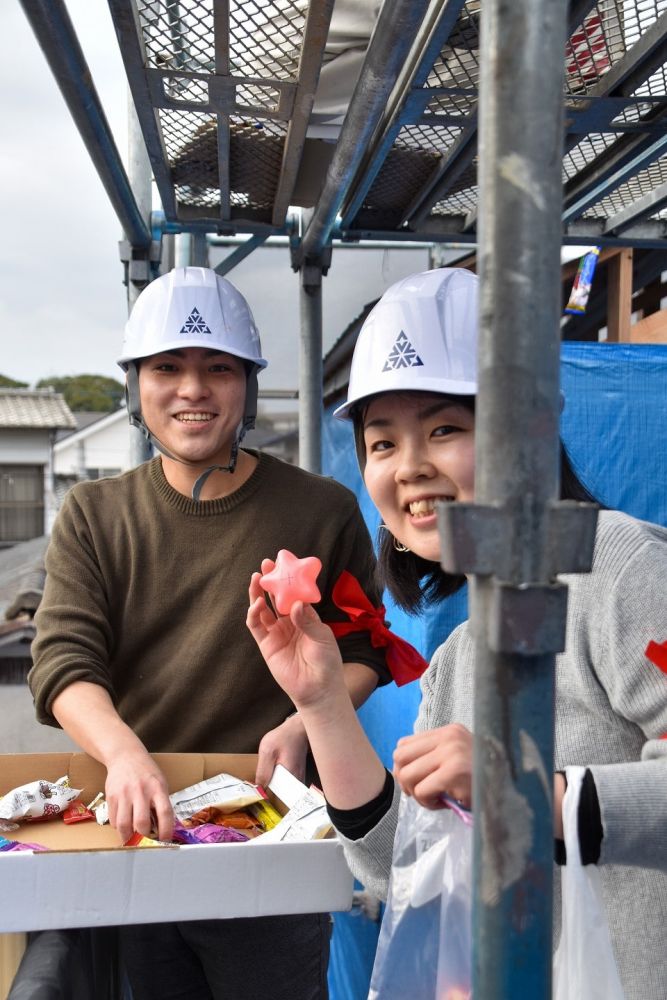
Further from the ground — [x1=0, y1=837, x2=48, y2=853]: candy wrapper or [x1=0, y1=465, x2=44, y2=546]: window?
[x1=0, y1=837, x2=48, y2=853]: candy wrapper

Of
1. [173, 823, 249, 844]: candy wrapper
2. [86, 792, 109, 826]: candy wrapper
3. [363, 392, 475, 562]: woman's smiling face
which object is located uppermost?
[363, 392, 475, 562]: woman's smiling face

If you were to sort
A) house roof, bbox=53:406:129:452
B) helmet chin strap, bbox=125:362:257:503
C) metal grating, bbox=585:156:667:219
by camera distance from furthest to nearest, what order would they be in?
house roof, bbox=53:406:129:452
metal grating, bbox=585:156:667:219
helmet chin strap, bbox=125:362:257:503

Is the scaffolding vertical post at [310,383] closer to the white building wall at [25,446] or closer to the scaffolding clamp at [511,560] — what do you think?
the scaffolding clamp at [511,560]

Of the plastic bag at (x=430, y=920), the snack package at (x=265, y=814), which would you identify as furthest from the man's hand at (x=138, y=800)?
the plastic bag at (x=430, y=920)

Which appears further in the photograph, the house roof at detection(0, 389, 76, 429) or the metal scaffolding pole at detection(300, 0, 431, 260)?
the house roof at detection(0, 389, 76, 429)

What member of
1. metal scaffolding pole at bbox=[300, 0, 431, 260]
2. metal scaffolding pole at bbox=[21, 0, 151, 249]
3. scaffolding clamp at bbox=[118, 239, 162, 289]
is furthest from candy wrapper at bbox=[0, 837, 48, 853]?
scaffolding clamp at bbox=[118, 239, 162, 289]

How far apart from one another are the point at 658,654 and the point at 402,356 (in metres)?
0.64

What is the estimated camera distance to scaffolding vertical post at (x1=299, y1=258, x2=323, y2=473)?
3.24m

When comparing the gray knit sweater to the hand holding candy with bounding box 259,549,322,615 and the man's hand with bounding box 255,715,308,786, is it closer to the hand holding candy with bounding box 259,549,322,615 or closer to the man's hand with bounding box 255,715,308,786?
the hand holding candy with bounding box 259,549,322,615

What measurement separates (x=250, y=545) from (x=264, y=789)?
59 centimetres

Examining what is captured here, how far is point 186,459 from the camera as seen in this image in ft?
7.01

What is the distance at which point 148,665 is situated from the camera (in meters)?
2.06

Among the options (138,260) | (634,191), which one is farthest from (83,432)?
(634,191)

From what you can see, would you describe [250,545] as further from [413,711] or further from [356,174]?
[413,711]
